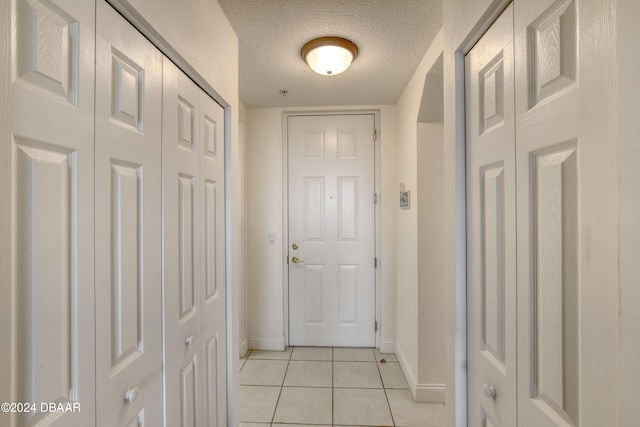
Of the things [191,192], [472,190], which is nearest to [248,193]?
[191,192]

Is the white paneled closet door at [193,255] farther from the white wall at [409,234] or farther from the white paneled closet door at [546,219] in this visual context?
the white wall at [409,234]

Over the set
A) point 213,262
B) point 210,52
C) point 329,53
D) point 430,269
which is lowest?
point 430,269

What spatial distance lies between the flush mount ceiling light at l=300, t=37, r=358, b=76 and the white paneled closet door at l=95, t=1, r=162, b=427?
1045mm

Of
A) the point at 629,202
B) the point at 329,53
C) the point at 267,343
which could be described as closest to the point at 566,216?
the point at 629,202

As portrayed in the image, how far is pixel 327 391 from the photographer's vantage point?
2.38 meters

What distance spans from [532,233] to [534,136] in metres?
0.24

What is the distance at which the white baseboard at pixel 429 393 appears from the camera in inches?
88.9

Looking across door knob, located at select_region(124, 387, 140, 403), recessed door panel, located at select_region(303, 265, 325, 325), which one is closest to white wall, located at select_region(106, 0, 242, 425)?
door knob, located at select_region(124, 387, 140, 403)

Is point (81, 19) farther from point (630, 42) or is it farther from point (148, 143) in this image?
point (630, 42)

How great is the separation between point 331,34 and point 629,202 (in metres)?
1.72

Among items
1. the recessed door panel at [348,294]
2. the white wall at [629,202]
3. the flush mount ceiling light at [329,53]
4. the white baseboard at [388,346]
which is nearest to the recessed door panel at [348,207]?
the recessed door panel at [348,294]

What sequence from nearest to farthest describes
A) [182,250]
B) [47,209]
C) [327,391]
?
[47,209] < [182,250] < [327,391]

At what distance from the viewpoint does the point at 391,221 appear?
305 centimetres

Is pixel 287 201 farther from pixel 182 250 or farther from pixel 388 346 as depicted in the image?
pixel 182 250
